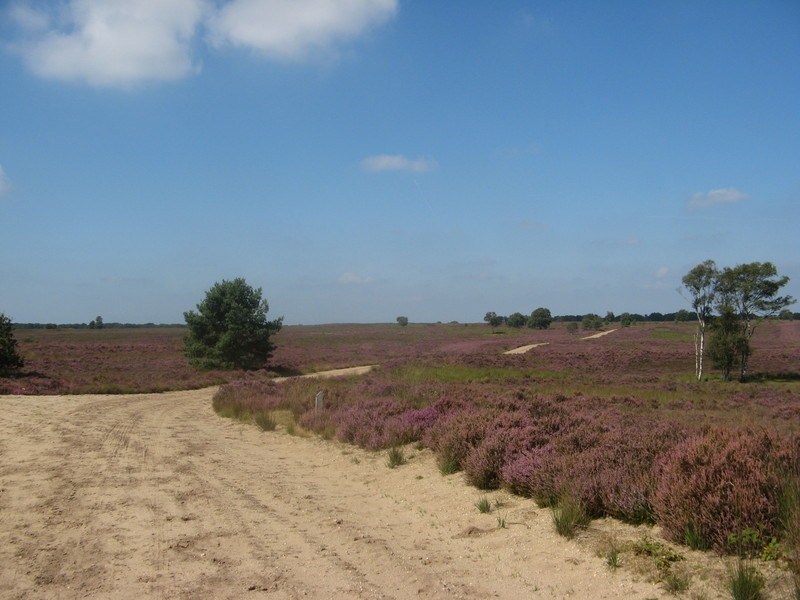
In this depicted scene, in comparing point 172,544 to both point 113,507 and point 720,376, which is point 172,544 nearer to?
point 113,507

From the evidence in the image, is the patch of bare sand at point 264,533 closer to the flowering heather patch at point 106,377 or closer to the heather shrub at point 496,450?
the heather shrub at point 496,450

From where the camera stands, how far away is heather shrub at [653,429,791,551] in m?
5.18

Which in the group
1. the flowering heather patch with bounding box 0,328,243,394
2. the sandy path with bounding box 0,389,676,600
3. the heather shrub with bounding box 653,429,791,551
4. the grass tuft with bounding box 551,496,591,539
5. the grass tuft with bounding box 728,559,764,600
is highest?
the heather shrub with bounding box 653,429,791,551

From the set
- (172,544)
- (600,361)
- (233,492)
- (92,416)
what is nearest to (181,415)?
(92,416)

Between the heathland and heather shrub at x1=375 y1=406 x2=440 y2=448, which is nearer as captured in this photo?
the heathland

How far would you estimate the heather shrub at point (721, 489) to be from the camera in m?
5.18

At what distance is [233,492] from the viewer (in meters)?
8.95

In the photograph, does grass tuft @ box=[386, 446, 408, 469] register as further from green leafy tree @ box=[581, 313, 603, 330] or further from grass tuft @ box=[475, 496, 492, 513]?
green leafy tree @ box=[581, 313, 603, 330]

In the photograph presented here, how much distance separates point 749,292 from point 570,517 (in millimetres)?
40654

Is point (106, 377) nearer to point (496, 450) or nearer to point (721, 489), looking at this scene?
point (496, 450)

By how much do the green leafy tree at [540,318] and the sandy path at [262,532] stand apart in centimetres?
11949

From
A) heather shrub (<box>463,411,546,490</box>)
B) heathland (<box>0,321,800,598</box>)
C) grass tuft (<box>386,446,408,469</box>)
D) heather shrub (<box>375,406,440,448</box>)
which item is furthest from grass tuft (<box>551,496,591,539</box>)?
heather shrub (<box>375,406,440,448</box>)

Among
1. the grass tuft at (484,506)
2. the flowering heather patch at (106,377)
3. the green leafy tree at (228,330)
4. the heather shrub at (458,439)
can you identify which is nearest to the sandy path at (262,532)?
the grass tuft at (484,506)

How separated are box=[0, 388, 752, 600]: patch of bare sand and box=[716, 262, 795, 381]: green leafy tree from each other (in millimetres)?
37108
